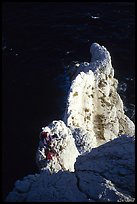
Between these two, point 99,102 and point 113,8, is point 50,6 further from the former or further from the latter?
point 99,102

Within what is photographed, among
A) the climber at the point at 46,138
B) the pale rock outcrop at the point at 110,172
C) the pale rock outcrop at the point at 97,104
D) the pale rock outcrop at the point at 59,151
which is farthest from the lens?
the pale rock outcrop at the point at 97,104

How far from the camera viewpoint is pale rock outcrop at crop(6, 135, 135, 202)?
1447 centimetres

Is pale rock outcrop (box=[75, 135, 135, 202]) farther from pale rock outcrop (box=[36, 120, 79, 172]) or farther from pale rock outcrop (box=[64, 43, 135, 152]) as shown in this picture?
pale rock outcrop (box=[64, 43, 135, 152])

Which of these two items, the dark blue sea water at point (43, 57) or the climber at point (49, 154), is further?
the dark blue sea water at point (43, 57)

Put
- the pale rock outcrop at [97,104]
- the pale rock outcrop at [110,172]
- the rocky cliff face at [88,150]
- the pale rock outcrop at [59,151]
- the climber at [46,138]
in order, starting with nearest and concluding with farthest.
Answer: the pale rock outcrop at [110,172], the rocky cliff face at [88,150], the pale rock outcrop at [59,151], the climber at [46,138], the pale rock outcrop at [97,104]

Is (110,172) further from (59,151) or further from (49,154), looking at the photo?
(49,154)

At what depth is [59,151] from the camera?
28984mm

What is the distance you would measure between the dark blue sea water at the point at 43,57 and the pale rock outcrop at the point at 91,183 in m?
20.5

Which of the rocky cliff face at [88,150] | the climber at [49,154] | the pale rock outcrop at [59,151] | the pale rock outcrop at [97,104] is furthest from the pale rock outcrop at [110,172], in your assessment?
the pale rock outcrop at [97,104]

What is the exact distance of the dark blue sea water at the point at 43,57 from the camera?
Answer: 4119cm

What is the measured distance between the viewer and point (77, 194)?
48.0ft

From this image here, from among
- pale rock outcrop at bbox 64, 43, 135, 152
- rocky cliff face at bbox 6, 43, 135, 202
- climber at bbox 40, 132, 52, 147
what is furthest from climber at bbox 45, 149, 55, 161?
pale rock outcrop at bbox 64, 43, 135, 152

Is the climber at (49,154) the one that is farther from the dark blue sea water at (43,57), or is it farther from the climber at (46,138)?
the dark blue sea water at (43,57)

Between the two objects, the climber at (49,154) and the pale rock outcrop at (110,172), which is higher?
the pale rock outcrop at (110,172)
